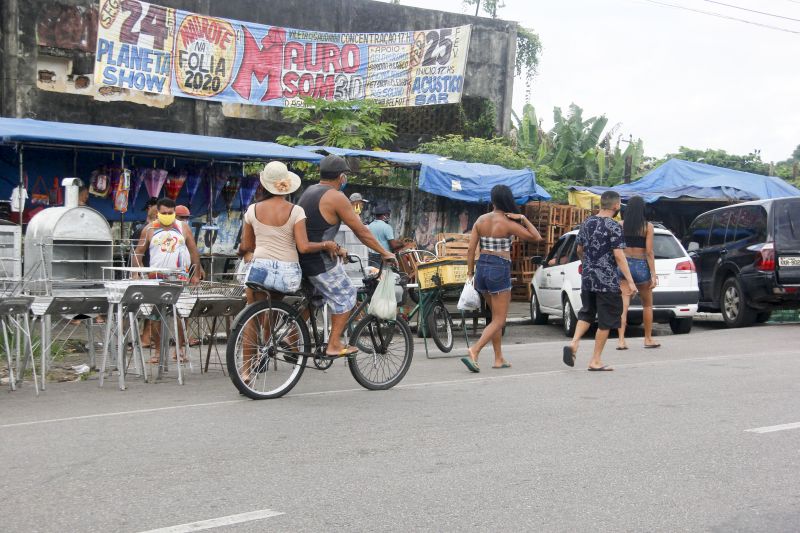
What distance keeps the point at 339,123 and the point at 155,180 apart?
6253mm

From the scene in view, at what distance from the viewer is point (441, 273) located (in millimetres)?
→ 11312

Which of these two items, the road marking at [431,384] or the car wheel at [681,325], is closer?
the road marking at [431,384]

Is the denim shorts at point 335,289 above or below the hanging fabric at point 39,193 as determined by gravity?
below

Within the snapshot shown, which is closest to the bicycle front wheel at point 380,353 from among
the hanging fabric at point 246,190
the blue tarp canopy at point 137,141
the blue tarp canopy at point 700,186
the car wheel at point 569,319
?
the blue tarp canopy at point 137,141

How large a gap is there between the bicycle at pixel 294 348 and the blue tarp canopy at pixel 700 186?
45.1 feet

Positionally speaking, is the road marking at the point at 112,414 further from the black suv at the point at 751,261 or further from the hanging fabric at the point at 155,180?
the black suv at the point at 751,261

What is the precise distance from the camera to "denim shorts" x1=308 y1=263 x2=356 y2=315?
7719 mm

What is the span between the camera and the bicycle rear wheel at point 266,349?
23.9 ft

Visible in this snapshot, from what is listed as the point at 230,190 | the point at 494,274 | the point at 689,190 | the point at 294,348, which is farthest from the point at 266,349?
the point at 689,190

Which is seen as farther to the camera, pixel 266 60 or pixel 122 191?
pixel 266 60

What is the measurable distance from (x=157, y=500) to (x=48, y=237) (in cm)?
573

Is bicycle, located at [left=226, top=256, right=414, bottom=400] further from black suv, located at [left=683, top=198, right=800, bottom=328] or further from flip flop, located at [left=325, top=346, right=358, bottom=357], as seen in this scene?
black suv, located at [left=683, top=198, right=800, bottom=328]

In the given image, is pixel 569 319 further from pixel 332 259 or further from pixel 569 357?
pixel 332 259

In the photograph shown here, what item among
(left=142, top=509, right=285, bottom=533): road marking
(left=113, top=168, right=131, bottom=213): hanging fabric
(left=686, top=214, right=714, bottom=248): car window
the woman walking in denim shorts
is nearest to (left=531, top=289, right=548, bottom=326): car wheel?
(left=686, top=214, right=714, bottom=248): car window
